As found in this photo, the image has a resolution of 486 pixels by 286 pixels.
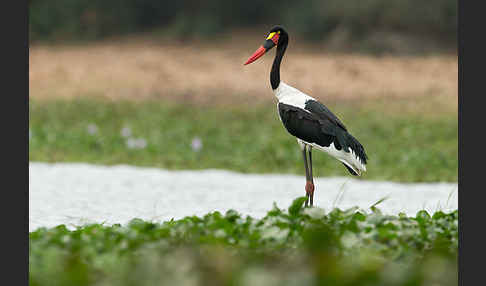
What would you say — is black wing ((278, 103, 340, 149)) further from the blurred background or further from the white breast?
the blurred background

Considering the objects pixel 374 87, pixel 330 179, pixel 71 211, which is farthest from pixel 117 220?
pixel 374 87

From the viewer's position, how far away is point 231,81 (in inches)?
645

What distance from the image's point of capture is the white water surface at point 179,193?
726cm

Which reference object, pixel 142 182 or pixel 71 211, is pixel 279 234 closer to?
pixel 71 211

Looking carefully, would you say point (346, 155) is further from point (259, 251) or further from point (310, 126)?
point (259, 251)

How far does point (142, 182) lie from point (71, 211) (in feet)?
6.02

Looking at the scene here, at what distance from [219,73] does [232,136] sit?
5673 millimetres

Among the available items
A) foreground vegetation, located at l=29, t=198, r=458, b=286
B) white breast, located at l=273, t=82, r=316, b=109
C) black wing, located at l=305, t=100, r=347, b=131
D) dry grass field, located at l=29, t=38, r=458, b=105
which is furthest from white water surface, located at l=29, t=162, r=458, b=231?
dry grass field, located at l=29, t=38, r=458, b=105

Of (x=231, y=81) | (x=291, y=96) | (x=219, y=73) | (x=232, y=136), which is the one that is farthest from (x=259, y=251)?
(x=219, y=73)

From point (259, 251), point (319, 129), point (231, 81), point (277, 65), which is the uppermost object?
point (277, 65)

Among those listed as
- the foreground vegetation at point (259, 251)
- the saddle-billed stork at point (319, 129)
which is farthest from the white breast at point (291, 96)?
the foreground vegetation at point (259, 251)

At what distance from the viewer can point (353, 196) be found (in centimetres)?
838

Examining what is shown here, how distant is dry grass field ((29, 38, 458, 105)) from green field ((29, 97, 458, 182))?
33.6 inches

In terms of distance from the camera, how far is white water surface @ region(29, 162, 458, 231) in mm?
7262
